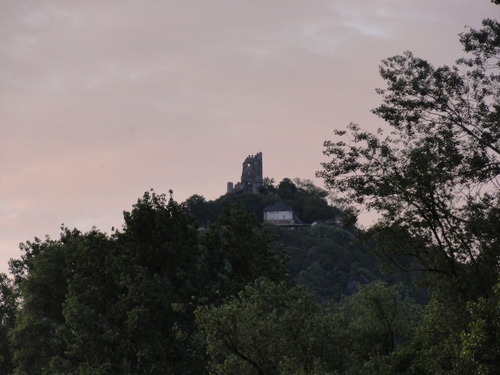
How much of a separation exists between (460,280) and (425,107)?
786 cm

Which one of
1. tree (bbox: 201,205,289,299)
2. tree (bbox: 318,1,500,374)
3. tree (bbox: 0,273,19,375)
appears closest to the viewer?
tree (bbox: 318,1,500,374)

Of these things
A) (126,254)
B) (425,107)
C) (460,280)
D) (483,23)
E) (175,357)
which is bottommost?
(175,357)

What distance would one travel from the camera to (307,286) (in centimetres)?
3900

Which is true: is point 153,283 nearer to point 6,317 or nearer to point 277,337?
point 277,337

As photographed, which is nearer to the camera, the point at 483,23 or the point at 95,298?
the point at 483,23

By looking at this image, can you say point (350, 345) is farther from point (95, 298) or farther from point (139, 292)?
point (95, 298)

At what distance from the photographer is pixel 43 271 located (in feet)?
190

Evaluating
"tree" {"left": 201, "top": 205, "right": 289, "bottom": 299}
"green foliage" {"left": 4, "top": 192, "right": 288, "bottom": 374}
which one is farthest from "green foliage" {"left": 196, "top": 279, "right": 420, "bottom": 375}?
"tree" {"left": 201, "top": 205, "right": 289, "bottom": 299}

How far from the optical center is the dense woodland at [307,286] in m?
30.4

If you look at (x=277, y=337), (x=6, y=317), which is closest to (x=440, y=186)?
(x=277, y=337)

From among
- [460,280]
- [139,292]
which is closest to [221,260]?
[139,292]

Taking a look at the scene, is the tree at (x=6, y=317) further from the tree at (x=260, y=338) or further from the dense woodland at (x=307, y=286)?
the tree at (x=260, y=338)

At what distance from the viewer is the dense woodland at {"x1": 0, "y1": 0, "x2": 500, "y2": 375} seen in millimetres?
30359

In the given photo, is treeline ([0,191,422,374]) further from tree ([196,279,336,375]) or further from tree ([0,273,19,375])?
tree ([0,273,19,375])
